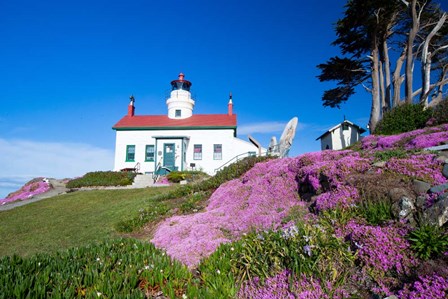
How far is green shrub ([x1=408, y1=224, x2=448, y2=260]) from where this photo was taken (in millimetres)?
3225

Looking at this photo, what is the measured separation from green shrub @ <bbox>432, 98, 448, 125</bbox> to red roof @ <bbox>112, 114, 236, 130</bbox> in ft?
60.2

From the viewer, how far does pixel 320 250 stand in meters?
3.71

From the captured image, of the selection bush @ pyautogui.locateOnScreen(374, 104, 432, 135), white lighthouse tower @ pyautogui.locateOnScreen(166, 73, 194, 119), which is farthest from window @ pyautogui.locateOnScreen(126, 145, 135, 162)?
bush @ pyautogui.locateOnScreen(374, 104, 432, 135)

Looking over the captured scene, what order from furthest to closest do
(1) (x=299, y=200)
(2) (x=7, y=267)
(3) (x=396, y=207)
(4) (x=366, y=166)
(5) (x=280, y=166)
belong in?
(5) (x=280, y=166) < (1) (x=299, y=200) < (4) (x=366, y=166) < (3) (x=396, y=207) < (2) (x=7, y=267)

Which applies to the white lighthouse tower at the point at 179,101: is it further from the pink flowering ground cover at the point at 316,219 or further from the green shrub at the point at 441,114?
the green shrub at the point at 441,114

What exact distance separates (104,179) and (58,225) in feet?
42.5

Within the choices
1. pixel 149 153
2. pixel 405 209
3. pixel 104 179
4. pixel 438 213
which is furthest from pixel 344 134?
pixel 438 213

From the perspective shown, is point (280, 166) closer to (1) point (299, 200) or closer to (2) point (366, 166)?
(1) point (299, 200)

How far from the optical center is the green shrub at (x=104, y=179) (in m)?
21.9

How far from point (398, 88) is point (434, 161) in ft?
58.9

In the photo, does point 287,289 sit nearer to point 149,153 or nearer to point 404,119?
point 404,119

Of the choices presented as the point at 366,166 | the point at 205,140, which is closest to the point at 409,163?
the point at 366,166

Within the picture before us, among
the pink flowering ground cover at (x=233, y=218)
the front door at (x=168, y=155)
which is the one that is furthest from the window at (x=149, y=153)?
the pink flowering ground cover at (x=233, y=218)

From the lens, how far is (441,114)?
39.1 feet
